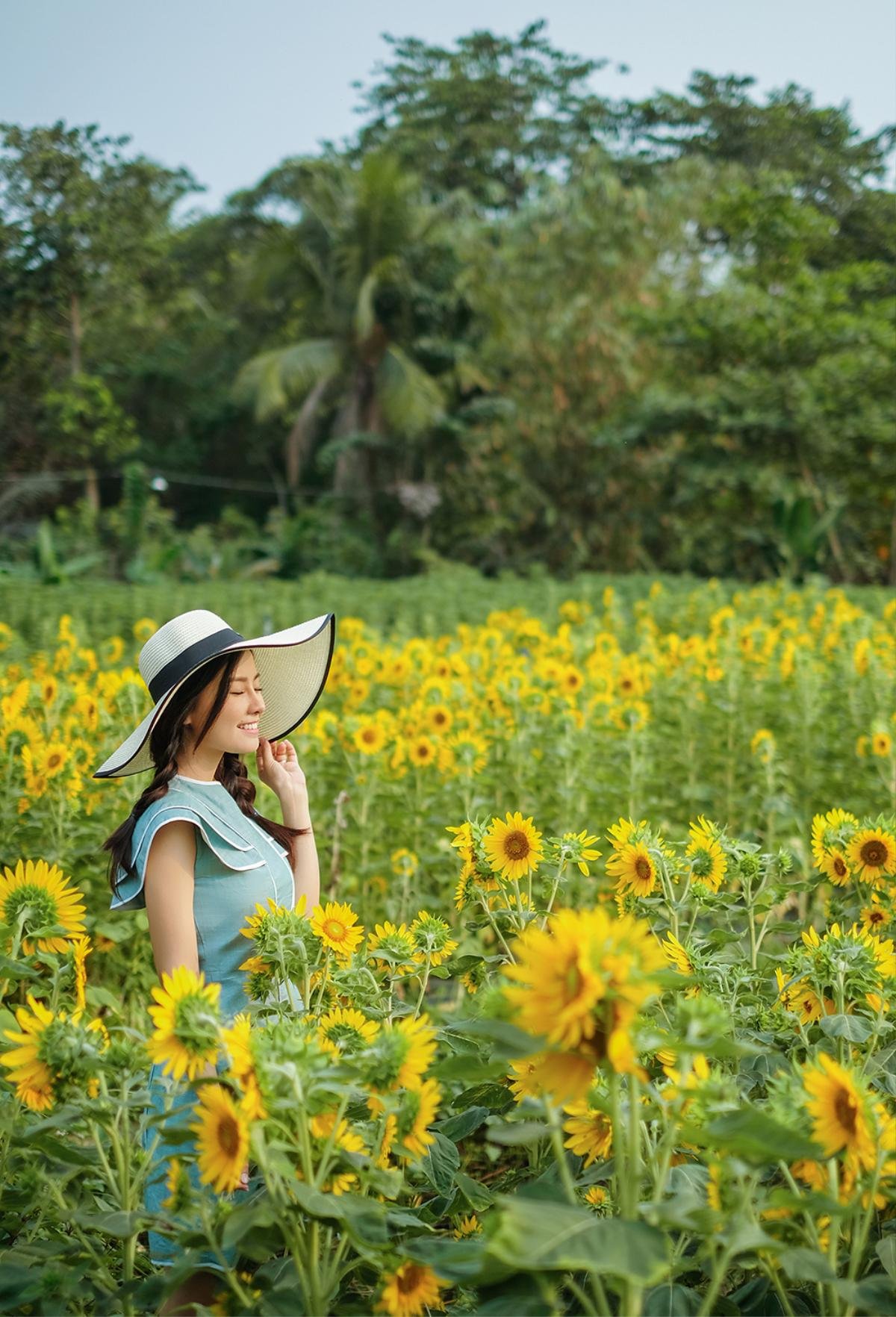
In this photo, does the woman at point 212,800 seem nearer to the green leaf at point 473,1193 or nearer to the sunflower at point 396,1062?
the green leaf at point 473,1193

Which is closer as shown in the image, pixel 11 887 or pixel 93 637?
pixel 11 887

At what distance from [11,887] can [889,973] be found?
105 centimetres

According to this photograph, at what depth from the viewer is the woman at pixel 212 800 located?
185cm

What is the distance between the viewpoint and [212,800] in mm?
1996

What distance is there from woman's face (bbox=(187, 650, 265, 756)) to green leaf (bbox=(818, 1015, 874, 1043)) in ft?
3.15

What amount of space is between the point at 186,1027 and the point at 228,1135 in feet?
0.33

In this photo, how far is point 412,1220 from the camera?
1.28 m

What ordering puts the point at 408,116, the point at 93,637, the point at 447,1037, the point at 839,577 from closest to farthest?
1. the point at 447,1037
2. the point at 93,637
3. the point at 839,577
4. the point at 408,116

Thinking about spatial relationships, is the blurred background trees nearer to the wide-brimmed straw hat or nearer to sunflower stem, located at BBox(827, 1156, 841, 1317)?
the wide-brimmed straw hat

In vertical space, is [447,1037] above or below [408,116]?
below

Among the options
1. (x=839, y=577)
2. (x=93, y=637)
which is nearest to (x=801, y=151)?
(x=839, y=577)

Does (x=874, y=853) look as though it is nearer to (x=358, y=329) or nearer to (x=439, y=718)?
(x=439, y=718)

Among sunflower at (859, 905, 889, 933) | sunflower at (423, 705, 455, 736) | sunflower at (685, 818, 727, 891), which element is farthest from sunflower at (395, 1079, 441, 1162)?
sunflower at (423, 705, 455, 736)

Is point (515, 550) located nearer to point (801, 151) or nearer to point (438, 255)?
point (438, 255)
